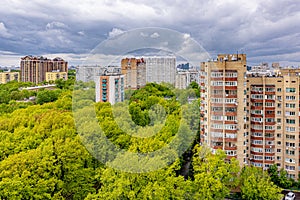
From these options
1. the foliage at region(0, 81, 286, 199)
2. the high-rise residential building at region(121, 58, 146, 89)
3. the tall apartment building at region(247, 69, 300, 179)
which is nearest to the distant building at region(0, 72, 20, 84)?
the high-rise residential building at region(121, 58, 146, 89)

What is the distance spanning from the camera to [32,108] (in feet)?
38.7

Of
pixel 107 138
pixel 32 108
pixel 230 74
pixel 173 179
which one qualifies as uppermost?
pixel 230 74

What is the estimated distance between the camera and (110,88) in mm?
14523

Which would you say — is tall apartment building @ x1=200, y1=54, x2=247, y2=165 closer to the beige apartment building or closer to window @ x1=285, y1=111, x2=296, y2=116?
the beige apartment building

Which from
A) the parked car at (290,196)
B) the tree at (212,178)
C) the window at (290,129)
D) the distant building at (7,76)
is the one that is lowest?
the parked car at (290,196)

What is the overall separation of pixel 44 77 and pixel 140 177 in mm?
33646

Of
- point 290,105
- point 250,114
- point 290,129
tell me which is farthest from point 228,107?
point 290,129

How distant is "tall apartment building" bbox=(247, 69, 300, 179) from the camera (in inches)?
369

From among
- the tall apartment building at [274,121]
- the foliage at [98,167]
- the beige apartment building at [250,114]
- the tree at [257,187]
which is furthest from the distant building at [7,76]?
the tree at [257,187]

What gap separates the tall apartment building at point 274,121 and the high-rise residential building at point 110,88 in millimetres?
6865

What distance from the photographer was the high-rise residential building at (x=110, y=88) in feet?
46.9

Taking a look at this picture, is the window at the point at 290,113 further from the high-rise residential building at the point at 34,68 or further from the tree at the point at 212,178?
the high-rise residential building at the point at 34,68

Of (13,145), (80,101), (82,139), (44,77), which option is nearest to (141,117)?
(80,101)

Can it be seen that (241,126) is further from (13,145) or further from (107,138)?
(13,145)
